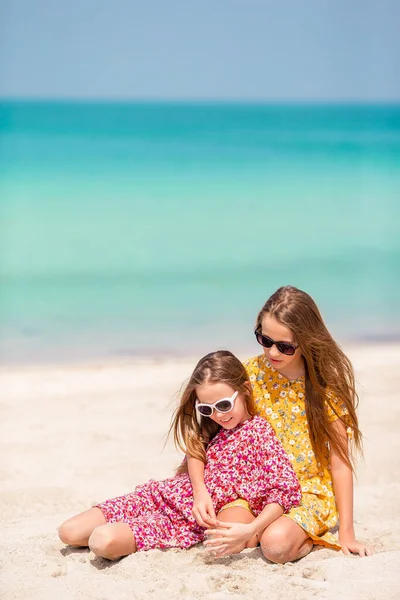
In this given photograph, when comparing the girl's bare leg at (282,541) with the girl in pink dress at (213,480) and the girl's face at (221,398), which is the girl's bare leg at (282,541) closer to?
the girl in pink dress at (213,480)

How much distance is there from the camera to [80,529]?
3.38m

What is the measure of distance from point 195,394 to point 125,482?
3.31 feet

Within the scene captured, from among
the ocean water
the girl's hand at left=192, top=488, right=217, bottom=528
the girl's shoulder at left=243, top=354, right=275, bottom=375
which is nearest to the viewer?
the girl's hand at left=192, top=488, right=217, bottom=528

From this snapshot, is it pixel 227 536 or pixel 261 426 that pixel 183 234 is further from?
pixel 227 536

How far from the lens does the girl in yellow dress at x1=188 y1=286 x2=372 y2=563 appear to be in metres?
3.38

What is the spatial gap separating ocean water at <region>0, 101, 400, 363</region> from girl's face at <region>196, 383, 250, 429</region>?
3.66m

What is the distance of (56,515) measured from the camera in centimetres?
395

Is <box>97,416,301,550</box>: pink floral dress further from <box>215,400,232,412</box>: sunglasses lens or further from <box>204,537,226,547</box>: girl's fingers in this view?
<box>204,537,226,547</box>: girl's fingers

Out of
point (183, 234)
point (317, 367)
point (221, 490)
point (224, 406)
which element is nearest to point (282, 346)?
point (317, 367)

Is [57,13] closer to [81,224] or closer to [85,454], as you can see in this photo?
[81,224]

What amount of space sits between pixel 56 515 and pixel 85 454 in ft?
2.55

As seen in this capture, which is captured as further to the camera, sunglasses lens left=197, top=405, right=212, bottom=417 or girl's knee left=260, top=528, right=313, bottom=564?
sunglasses lens left=197, top=405, right=212, bottom=417

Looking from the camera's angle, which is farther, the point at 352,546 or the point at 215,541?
the point at 352,546

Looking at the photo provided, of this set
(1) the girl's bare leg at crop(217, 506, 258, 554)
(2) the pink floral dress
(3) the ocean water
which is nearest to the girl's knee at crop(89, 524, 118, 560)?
(2) the pink floral dress
